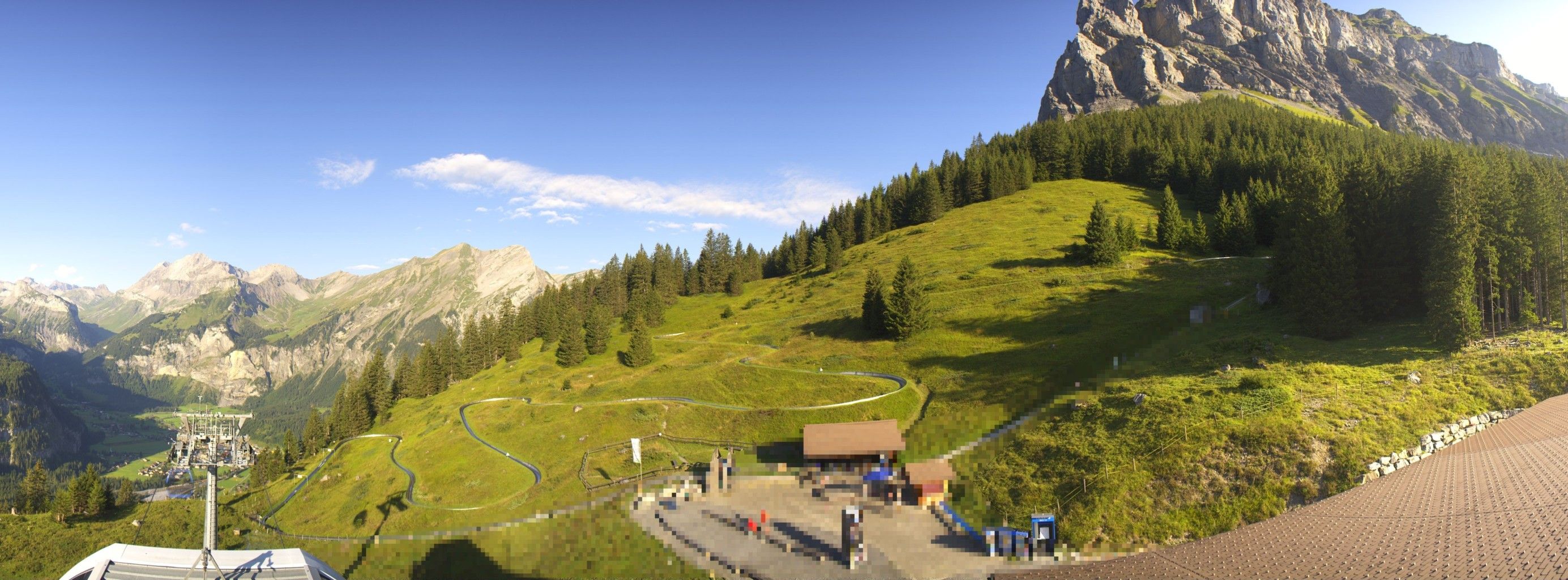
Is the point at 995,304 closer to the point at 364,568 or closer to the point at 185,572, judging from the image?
the point at 364,568

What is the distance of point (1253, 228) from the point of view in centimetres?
8781

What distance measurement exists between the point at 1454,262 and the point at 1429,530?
1167 inches

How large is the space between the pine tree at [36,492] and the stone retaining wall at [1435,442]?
417 feet

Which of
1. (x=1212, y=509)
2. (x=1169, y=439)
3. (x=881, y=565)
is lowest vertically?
(x=881, y=565)

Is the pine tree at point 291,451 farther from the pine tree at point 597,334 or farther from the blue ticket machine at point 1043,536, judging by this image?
the blue ticket machine at point 1043,536

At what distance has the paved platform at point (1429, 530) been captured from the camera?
63.8 feet

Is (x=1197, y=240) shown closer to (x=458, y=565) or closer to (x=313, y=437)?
(x=458, y=565)

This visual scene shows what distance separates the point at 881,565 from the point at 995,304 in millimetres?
46483

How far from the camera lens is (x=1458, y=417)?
3144 cm

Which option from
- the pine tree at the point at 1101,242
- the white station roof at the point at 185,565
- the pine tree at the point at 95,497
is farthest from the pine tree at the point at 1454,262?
the pine tree at the point at 95,497

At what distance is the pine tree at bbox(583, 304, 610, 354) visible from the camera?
91250 millimetres

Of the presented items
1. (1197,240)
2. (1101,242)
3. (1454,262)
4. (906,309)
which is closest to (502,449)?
(906,309)

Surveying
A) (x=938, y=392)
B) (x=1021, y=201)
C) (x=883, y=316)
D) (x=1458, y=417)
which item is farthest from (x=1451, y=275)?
(x=1021, y=201)

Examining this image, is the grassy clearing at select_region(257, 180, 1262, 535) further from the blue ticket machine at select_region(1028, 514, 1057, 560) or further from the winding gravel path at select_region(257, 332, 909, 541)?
the blue ticket machine at select_region(1028, 514, 1057, 560)
